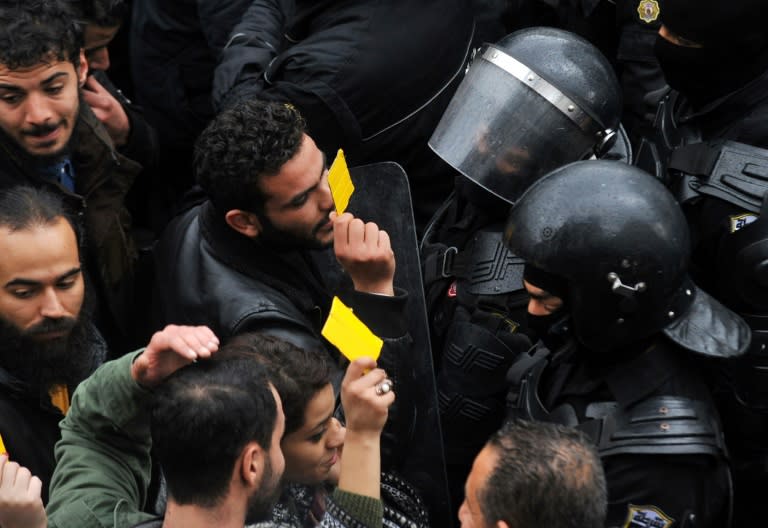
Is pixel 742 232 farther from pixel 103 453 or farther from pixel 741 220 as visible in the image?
pixel 103 453

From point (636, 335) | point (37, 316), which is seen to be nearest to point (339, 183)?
point (636, 335)

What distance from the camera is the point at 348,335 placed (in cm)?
290

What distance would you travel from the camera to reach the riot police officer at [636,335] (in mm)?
3037

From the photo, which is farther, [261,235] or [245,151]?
[261,235]

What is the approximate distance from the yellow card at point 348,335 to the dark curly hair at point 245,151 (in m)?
0.84

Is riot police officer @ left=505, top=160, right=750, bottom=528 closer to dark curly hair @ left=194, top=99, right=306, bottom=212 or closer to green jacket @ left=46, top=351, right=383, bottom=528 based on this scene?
dark curly hair @ left=194, top=99, right=306, bottom=212

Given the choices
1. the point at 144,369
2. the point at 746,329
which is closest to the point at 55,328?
the point at 144,369

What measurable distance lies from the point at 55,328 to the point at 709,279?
2.07m

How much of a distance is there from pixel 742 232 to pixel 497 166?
838 millimetres

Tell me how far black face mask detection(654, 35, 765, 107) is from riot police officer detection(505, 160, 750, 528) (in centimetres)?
65

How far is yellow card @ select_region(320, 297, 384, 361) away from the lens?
9.41 feet

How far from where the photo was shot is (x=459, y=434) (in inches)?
149

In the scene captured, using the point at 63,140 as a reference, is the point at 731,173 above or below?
above

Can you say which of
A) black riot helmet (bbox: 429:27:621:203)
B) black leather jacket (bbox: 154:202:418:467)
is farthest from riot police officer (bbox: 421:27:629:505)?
black leather jacket (bbox: 154:202:418:467)
